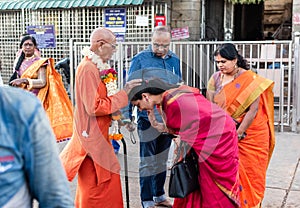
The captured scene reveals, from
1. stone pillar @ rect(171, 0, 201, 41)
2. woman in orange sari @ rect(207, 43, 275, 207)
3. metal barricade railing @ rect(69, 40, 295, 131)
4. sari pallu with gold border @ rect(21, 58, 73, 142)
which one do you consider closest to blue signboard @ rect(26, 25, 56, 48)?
metal barricade railing @ rect(69, 40, 295, 131)

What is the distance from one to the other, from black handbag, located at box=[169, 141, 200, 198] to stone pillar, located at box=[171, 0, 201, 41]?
7533 mm

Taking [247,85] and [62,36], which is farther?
[62,36]

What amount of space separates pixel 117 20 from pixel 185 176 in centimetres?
780

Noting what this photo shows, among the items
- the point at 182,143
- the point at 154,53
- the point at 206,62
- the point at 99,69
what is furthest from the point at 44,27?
the point at 182,143

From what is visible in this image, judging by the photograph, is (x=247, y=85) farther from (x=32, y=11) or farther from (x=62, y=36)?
(x=32, y=11)

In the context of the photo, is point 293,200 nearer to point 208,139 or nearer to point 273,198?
point 273,198

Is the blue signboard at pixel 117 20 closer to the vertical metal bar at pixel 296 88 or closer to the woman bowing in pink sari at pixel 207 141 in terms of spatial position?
the vertical metal bar at pixel 296 88

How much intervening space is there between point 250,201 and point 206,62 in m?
4.62

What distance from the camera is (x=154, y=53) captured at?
4.48 metres

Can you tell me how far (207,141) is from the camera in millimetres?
2762

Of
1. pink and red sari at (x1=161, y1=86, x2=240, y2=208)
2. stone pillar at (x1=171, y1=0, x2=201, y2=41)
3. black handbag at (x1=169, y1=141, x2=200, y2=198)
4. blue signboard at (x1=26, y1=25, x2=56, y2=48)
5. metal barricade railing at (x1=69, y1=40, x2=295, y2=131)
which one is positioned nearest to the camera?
pink and red sari at (x1=161, y1=86, x2=240, y2=208)

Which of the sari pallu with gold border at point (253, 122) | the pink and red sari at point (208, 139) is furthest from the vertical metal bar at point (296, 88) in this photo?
the pink and red sari at point (208, 139)

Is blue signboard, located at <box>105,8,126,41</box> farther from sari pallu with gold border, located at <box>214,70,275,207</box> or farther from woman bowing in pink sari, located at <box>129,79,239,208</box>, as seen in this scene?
woman bowing in pink sari, located at <box>129,79,239,208</box>

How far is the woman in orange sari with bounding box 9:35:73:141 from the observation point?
555 cm
